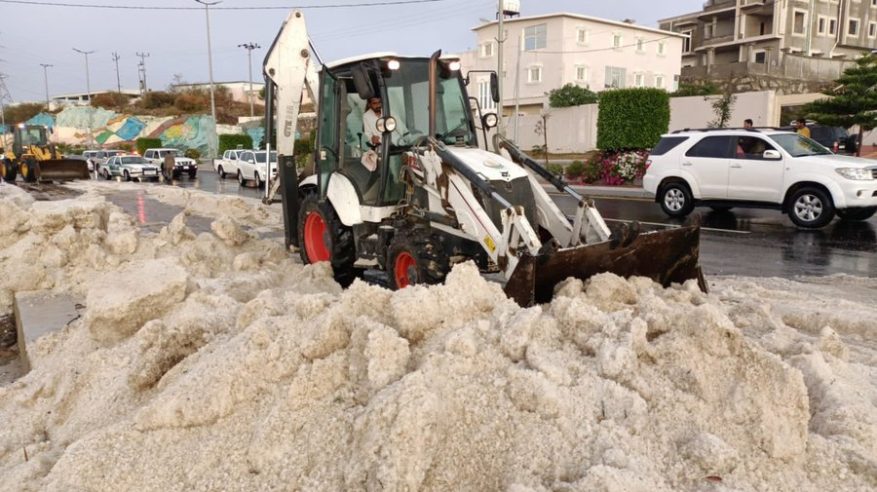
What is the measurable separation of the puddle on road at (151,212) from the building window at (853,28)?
6042 centimetres

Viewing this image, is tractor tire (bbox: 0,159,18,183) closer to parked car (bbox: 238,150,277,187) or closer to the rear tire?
parked car (bbox: 238,150,277,187)

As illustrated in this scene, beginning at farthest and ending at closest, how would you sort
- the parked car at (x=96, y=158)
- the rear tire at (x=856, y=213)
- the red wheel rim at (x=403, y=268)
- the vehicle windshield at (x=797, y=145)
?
the parked car at (x=96, y=158), the vehicle windshield at (x=797, y=145), the rear tire at (x=856, y=213), the red wheel rim at (x=403, y=268)

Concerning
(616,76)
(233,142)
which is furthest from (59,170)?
(616,76)

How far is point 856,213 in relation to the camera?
12.5 meters

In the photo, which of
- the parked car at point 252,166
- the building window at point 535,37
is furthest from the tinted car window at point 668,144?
the building window at point 535,37

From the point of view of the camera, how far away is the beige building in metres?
52.5

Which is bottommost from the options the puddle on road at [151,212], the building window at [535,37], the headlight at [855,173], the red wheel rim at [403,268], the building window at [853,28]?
the puddle on road at [151,212]

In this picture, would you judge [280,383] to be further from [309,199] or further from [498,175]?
[309,199]

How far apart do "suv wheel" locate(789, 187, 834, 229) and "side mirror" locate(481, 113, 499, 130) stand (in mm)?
7684

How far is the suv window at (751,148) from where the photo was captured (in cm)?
1287

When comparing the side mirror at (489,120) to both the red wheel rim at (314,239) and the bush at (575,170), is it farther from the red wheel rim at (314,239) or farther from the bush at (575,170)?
the bush at (575,170)

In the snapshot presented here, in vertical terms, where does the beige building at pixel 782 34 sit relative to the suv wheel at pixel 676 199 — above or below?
above

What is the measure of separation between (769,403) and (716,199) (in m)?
11.2

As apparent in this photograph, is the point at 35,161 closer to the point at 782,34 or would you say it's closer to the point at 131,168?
the point at 131,168
